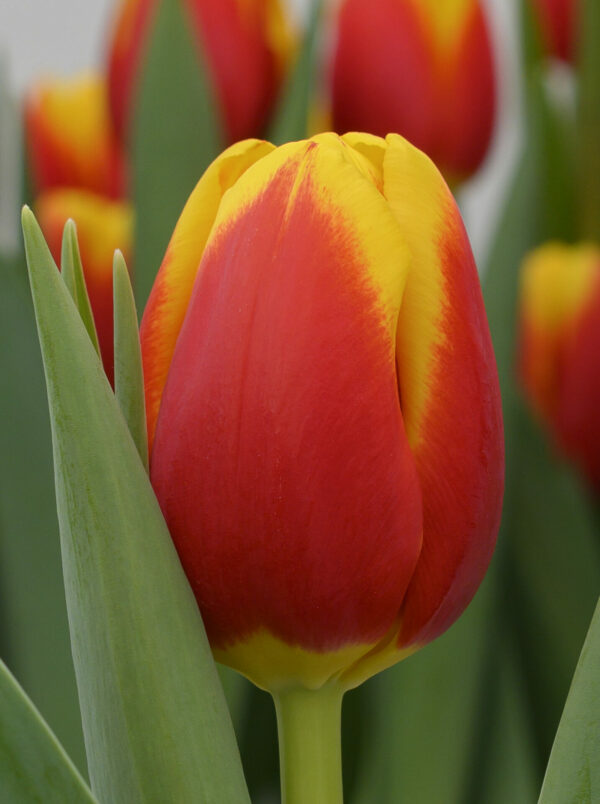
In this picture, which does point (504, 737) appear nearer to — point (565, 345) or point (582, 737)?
point (565, 345)

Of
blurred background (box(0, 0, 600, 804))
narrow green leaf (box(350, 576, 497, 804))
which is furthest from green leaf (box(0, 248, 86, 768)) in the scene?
narrow green leaf (box(350, 576, 497, 804))

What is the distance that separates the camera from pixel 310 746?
0.21 meters

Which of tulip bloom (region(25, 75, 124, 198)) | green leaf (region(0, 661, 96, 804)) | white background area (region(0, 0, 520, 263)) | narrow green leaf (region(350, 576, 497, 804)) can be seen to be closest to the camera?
green leaf (region(0, 661, 96, 804))

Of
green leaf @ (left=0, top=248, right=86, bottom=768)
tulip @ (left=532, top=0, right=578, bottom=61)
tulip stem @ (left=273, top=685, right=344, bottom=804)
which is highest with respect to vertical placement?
tulip @ (left=532, top=0, right=578, bottom=61)

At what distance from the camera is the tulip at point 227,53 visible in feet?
1.65

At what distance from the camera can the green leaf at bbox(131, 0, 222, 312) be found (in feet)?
1.51

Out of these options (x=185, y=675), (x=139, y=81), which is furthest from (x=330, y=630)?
(x=139, y=81)

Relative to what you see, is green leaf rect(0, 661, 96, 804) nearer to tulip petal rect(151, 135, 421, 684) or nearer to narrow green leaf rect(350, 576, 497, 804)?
tulip petal rect(151, 135, 421, 684)

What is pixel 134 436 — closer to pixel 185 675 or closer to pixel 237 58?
pixel 185 675

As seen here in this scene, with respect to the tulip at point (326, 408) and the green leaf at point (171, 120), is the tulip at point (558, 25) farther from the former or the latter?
the tulip at point (326, 408)

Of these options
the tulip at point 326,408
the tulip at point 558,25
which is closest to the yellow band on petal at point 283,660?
the tulip at point 326,408

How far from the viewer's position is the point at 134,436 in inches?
7.9

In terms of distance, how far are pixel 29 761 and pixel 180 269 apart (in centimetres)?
8

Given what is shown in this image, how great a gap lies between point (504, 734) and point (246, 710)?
0.38ft
